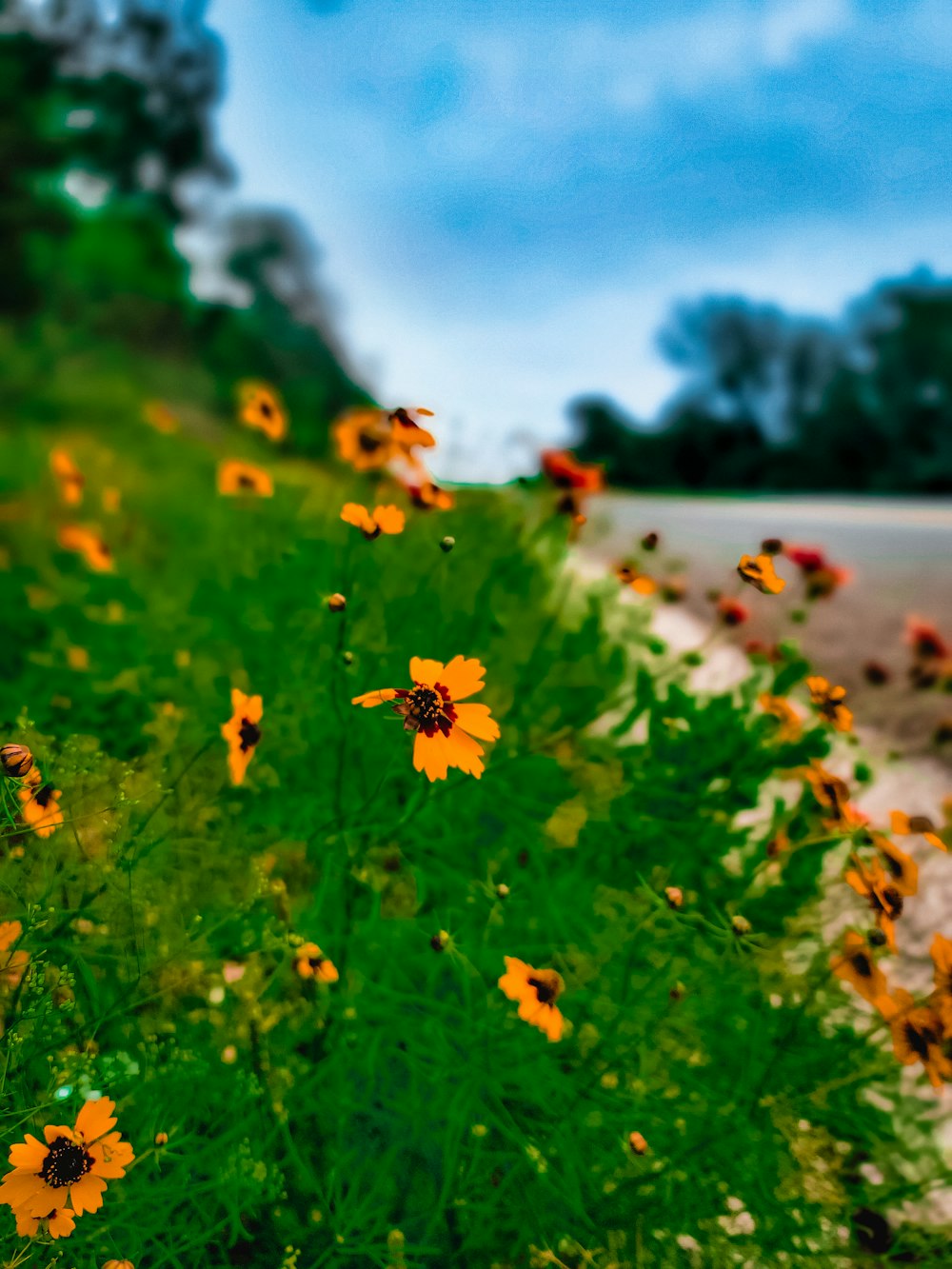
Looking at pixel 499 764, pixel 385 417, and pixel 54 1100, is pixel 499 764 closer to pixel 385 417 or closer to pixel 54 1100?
pixel 385 417

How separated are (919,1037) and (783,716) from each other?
444mm

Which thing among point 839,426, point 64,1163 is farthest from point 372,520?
point 839,426

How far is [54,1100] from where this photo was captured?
798 millimetres

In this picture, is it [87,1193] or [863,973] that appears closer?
[87,1193]

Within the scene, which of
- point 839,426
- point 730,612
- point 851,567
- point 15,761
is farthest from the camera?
point 839,426

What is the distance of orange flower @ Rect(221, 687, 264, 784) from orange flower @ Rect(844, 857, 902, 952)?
26.2 inches

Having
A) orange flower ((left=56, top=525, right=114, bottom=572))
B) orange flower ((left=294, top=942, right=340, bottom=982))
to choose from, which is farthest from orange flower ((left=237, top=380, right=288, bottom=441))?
orange flower ((left=294, top=942, right=340, bottom=982))

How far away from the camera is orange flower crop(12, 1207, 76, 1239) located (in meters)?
0.73

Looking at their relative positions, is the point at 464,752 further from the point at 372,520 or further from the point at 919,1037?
the point at 919,1037

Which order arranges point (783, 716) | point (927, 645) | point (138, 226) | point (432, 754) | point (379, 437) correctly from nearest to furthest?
point (432, 754)
point (783, 716)
point (379, 437)
point (927, 645)
point (138, 226)

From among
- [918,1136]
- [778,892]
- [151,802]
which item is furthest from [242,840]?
[918,1136]

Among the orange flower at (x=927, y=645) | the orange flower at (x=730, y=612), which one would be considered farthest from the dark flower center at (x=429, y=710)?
the orange flower at (x=927, y=645)

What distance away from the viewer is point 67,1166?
2.46ft

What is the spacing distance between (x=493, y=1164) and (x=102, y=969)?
0.48m
